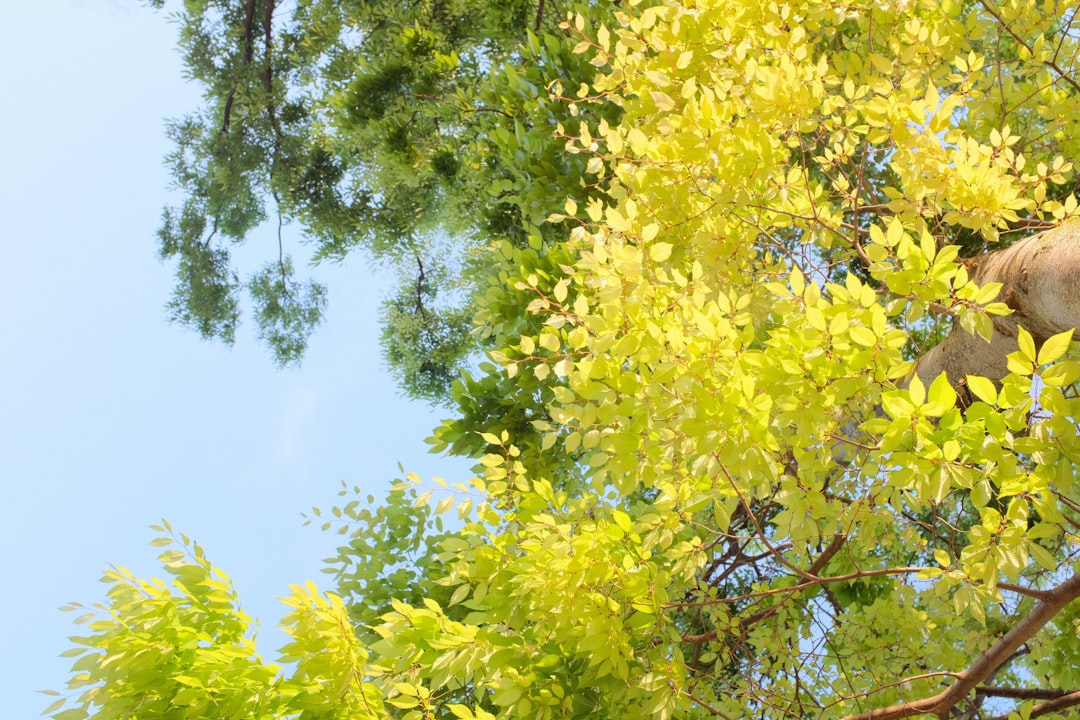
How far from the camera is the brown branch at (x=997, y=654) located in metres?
2.05

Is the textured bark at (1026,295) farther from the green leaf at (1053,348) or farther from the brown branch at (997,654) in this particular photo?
the brown branch at (997,654)

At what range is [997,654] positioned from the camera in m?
2.19

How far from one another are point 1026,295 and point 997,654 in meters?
1.07

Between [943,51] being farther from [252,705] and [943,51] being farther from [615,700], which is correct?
[252,705]

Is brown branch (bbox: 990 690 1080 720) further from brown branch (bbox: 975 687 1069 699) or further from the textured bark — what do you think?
the textured bark

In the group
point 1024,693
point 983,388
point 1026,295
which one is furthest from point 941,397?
point 1024,693

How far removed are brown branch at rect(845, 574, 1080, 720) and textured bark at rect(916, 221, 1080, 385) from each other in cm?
73

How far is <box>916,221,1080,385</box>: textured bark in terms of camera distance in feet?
6.19

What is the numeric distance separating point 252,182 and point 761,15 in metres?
7.53

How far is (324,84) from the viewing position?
7.58 metres

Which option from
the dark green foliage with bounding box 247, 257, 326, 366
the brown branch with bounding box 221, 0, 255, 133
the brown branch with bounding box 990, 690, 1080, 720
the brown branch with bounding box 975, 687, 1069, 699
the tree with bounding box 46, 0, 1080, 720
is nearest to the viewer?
the tree with bounding box 46, 0, 1080, 720

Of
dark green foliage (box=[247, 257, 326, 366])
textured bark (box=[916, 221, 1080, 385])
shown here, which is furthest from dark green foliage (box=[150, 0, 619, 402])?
textured bark (box=[916, 221, 1080, 385])

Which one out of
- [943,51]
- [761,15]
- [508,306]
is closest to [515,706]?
[508,306]

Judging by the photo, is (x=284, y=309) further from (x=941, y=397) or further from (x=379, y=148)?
(x=941, y=397)
